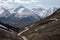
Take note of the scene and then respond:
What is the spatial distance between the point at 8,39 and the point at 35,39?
888 cm

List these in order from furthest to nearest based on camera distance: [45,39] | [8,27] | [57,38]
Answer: [8,27]
[45,39]
[57,38]

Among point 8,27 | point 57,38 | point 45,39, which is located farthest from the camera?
point 8,27

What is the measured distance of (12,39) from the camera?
72.1m

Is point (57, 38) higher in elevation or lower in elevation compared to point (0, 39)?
lower

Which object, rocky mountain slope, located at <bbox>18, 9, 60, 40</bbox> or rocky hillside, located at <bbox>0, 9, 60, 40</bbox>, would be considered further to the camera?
rocky hillside, located at <bbox>0, 9, 60, 40</bbox>

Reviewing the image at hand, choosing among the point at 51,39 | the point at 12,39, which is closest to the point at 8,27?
the point at 12,39

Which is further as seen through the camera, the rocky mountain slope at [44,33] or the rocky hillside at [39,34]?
the rocky hillside at [39,34]

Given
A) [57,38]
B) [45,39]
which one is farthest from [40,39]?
[57,38]

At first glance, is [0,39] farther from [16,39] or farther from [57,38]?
[57,38]

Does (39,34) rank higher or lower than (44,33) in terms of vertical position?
higher

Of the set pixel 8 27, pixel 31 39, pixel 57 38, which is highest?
pixel 8 27

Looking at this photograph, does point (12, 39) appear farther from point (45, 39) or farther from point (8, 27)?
point (8, 27)

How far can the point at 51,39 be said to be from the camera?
66.3 metres

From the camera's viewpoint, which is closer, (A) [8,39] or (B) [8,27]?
(A) [8,39]
